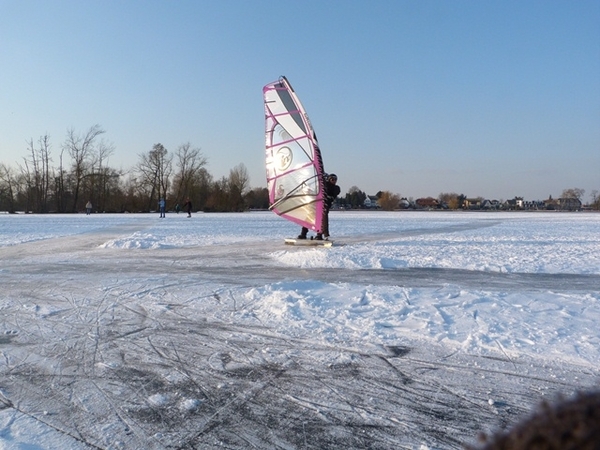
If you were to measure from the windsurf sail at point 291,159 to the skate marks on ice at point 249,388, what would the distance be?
949cm

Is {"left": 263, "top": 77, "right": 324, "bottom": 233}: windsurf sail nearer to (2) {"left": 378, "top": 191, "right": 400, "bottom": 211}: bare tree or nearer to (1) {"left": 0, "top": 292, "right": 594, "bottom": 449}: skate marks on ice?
(1) {"left": 0, "top": 292, "right": 594, "bottom": 449}: skate marks on ice

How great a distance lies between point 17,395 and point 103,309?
9.60 ft

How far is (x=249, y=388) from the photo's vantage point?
401 cm

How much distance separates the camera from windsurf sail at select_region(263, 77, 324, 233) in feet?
48.8

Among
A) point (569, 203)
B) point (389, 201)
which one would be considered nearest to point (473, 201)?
point (569, 203)

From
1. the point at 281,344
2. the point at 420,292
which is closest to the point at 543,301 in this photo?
the point at 420,292

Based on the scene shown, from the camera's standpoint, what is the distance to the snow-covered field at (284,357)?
333 cm

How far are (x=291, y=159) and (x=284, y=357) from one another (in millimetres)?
11135

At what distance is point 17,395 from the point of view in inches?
151

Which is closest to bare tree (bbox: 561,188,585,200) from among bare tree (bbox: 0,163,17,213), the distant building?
the distant building

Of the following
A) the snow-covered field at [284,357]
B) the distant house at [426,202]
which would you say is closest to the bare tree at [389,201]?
the distant house at [426,202]

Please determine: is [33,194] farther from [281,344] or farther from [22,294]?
[281,344]

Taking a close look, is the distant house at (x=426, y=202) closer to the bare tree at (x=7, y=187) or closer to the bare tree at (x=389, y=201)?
the bare tree at (x=389, y=201)

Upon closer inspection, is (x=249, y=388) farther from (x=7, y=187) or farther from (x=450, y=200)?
(x=450, y=200)
